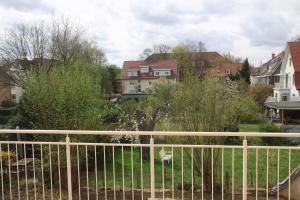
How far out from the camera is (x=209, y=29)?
22672mm

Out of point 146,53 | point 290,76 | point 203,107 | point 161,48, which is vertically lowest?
point 203,107

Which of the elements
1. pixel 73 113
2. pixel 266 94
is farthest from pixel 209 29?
pixel 73 113

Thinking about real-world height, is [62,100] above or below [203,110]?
above

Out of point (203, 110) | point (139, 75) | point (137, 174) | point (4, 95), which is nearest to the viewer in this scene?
point (203, 110)

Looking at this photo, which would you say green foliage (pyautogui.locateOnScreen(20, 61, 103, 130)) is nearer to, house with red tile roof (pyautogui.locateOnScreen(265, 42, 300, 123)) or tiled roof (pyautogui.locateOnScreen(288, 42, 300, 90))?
house with red tile roof (pyautogui.locateOnScreen(265, 42, 300, 123))

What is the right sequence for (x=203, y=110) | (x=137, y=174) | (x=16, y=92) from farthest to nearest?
(x=16, y=92) → (x=137, y=174) → (x=203, y=110)

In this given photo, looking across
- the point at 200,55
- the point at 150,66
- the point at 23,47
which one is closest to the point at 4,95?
the point at 23,47

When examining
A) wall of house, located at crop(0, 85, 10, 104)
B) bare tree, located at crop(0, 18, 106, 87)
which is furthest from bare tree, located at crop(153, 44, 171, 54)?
bare tree, located at crop(0, 18, 106, 87)

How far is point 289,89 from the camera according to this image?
32.0 m

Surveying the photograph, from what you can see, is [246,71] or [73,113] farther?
[246,71]

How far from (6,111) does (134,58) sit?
33.2 m

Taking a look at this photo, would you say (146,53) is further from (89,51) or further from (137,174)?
(137,174)

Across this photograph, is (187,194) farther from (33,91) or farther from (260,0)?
(260,0)

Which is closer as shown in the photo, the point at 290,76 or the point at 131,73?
the point at 290,76
